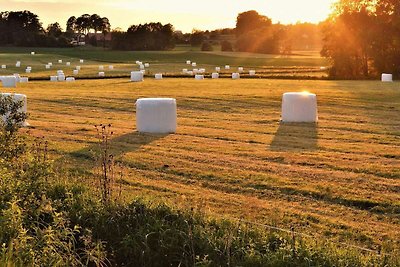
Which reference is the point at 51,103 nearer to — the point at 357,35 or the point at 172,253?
the point at 172,253

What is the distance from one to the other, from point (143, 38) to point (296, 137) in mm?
113590

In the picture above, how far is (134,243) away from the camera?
29.6ft

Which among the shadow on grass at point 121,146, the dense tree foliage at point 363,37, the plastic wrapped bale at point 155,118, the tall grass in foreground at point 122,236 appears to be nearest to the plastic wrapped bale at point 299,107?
the plastic wrapped bale at point 155,118

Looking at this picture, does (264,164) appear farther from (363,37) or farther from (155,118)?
(363,37)

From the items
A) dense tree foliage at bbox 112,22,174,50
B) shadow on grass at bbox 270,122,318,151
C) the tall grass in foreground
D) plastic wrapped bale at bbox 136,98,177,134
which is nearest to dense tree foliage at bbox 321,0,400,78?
shadow on grass at bbox 270,122,318,151

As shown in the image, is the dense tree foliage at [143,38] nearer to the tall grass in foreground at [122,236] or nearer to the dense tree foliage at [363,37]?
the dense tree foliage at [363,37]

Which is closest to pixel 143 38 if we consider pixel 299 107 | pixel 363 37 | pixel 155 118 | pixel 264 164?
pixel 363 37

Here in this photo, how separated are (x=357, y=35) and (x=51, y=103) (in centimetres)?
4095

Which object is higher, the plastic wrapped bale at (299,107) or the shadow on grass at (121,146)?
the plastic wrapped bale at (299,107)

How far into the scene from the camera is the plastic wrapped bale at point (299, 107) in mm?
20266

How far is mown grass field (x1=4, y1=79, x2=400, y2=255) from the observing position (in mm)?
9703

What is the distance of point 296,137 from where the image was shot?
678 inches

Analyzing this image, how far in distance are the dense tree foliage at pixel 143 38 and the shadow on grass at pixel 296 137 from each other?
11017cm

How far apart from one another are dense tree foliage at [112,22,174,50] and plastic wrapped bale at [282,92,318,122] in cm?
10903
